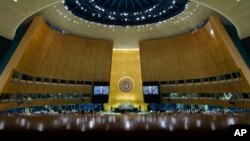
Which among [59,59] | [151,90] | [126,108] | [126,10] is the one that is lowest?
[126,108]

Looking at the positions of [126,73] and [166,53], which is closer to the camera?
[166,53]

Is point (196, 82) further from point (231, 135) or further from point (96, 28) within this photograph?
point (231, 135)

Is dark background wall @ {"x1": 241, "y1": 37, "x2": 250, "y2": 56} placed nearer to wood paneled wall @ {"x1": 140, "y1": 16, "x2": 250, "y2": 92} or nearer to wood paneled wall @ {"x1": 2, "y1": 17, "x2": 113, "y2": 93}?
wood paneled wall @ {"x1": 140, "y1": 16, "x2": 250, "y2": 92}

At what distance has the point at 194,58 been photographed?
971 inches

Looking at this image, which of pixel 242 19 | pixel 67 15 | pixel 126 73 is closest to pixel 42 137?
pixel 242 19

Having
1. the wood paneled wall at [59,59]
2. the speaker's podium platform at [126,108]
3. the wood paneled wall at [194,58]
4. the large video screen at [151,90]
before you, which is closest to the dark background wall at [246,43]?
the wood paneled wall at [194,58]

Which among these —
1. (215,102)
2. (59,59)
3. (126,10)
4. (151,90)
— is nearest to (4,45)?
(59,59)

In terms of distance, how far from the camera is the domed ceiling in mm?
21453

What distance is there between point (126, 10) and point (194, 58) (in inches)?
411

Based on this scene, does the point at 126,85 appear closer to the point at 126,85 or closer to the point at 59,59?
the point at 126,85

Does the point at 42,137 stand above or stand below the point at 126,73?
below

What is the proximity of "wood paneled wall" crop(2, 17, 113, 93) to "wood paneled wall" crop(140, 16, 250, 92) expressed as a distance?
673 cm

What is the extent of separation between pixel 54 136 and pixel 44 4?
1408cm

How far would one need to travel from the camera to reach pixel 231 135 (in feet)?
11.2
